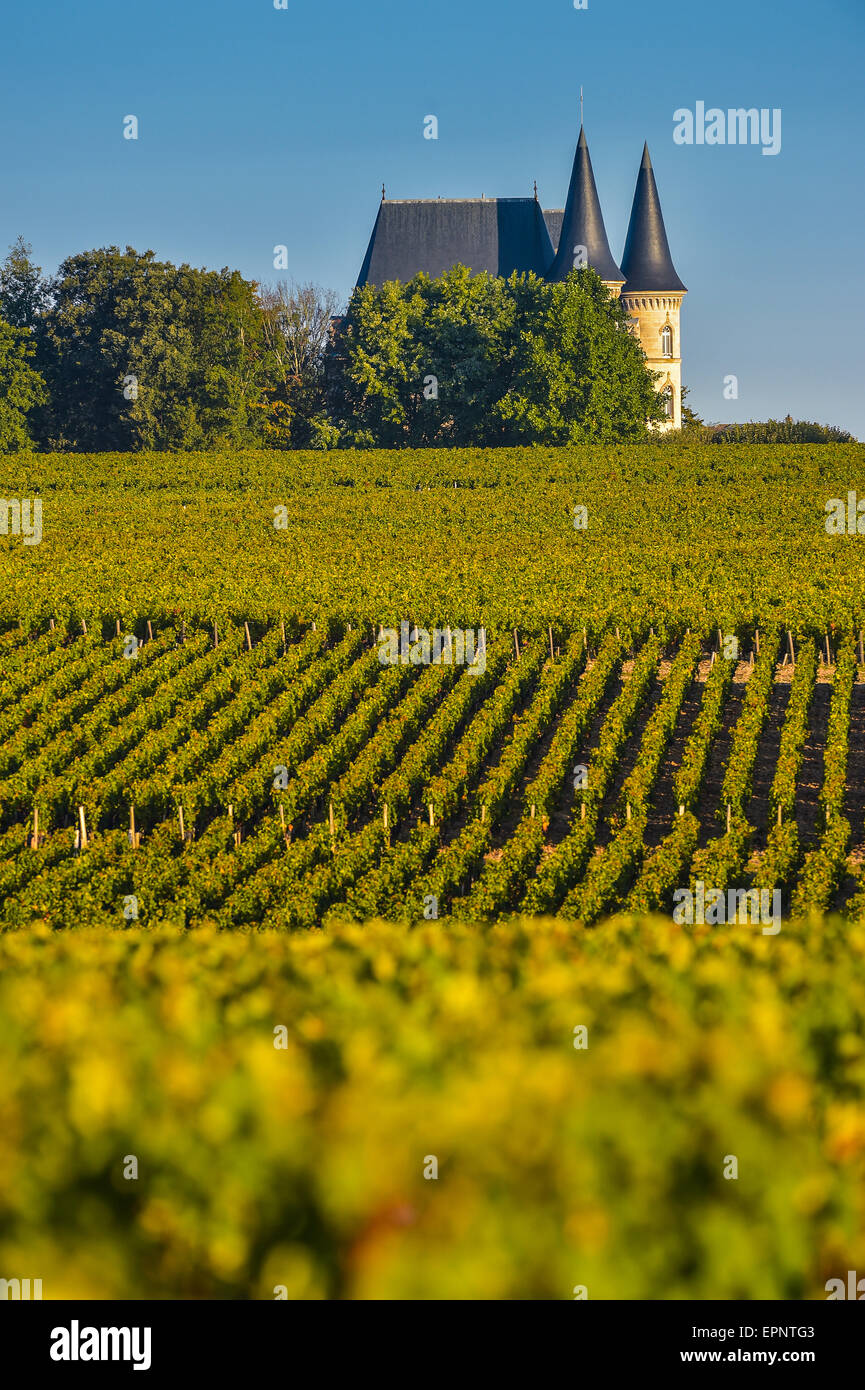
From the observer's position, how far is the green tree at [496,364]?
73.8 metres

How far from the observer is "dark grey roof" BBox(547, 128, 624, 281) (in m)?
82.3

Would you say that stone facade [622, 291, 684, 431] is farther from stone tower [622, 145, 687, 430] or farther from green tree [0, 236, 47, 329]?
green tree [0, 236, 47, 329]

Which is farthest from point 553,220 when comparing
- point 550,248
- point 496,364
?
point 496,364

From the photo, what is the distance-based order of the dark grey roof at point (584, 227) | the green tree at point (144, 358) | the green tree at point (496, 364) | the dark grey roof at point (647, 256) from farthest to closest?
the dark grey roof at point (647, 256) < the dark grey roof at point (584, 227) < the green tree at point (144, 358) < the green tree at point (496, 364)

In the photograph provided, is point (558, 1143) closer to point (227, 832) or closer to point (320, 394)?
point (227, 832)

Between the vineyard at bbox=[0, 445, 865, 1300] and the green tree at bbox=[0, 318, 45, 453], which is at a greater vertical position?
the green tree at bbox=[0, 318, 45, 453]

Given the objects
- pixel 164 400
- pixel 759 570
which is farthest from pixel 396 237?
pixel 759 570

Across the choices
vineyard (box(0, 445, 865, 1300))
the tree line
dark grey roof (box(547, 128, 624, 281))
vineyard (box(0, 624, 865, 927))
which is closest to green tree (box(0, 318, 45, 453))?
the tree line

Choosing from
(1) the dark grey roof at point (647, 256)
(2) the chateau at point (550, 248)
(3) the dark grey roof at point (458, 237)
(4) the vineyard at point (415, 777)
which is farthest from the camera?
(3) the dark grey roof at point (458, 237)

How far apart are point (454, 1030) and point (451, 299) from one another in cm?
7520

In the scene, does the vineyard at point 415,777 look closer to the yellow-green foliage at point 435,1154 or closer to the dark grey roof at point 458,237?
the yellow-green foliage at point 435,1154

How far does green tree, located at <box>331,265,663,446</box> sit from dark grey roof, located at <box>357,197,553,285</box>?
1538 centimetres

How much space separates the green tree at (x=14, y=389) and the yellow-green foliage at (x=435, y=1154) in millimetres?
78914

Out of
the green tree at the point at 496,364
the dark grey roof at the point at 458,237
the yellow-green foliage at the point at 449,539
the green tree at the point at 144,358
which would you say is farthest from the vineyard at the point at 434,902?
the dark grey roof at the point at 458,237
